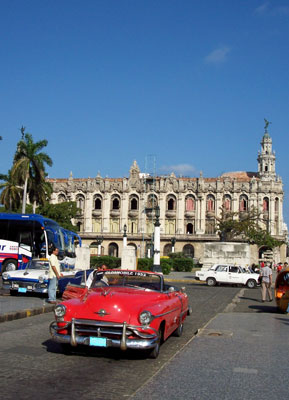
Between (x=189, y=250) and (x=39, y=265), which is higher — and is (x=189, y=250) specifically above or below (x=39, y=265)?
above

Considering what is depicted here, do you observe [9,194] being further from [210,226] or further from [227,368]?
[227,368]

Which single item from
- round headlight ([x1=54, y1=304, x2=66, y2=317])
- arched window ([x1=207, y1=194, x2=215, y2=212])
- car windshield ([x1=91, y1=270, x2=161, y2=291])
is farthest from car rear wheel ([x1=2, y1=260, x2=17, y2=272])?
arched window ([x1=207, y1=194, x2=215, y2=212])

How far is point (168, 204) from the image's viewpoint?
8038cm

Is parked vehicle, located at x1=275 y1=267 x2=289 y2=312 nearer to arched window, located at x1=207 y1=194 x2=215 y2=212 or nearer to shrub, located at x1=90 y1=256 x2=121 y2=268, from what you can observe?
shrub, located at x1=90 y1=256 x2=121 y2=268

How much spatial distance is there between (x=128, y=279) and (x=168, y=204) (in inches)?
2805

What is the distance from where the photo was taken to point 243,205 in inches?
3071

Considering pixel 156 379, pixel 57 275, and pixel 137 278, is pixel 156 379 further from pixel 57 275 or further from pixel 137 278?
pixel 57 275

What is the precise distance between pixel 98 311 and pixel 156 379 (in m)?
1.58

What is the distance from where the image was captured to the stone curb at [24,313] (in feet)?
37.2

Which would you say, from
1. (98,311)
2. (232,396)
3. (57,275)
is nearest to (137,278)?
(98,311)

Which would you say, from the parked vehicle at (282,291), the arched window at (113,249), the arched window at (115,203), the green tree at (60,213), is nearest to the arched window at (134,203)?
the arched window at (115,203)

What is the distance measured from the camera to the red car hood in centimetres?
739

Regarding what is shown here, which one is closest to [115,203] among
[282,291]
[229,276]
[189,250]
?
[189,250]

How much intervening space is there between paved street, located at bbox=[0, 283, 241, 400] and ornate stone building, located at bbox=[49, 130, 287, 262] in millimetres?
65816
